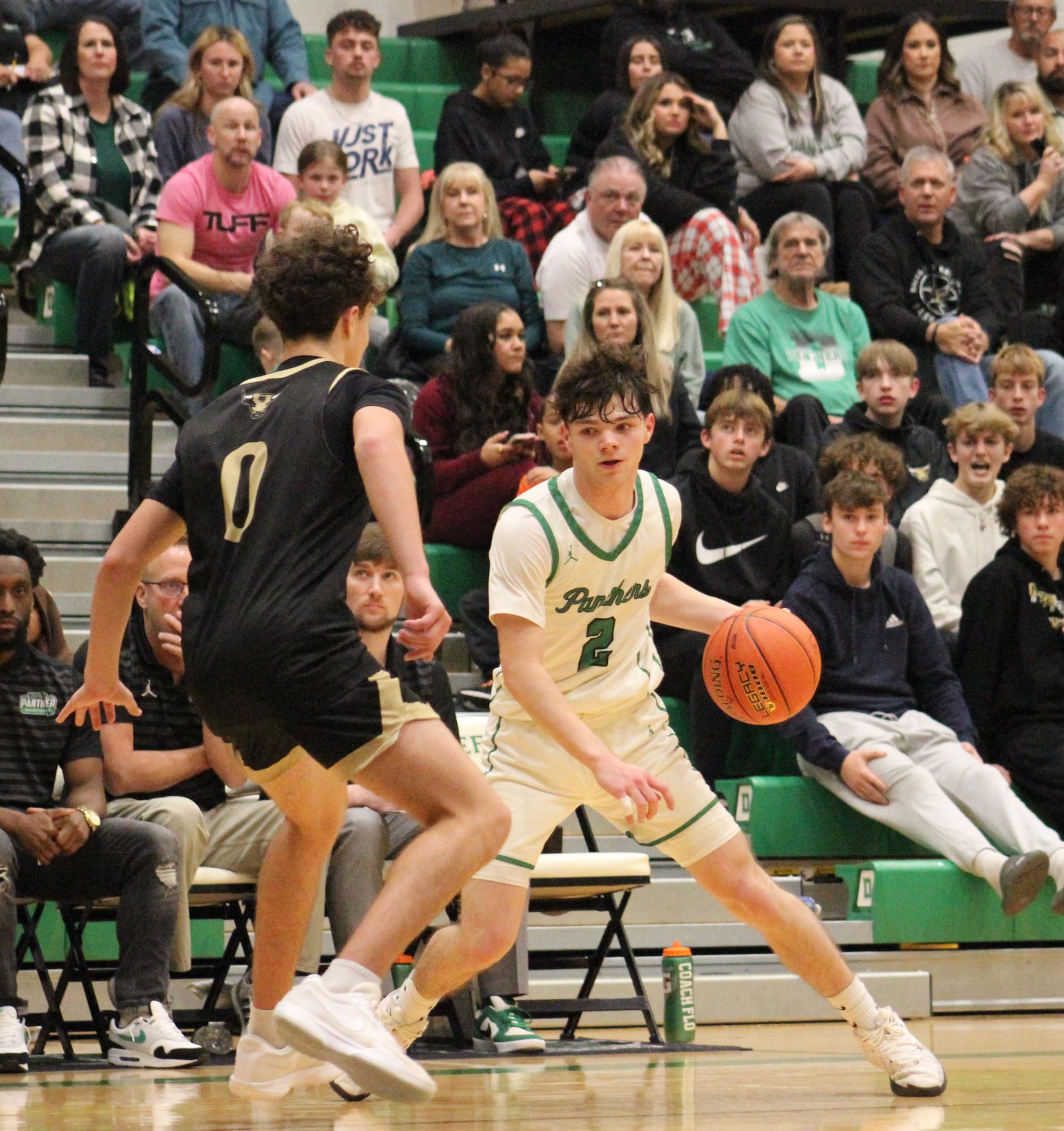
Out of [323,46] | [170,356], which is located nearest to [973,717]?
[170,356]

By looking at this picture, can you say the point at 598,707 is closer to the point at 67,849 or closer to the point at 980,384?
the point at 67,849

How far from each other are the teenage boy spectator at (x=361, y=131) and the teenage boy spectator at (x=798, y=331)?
1869mm

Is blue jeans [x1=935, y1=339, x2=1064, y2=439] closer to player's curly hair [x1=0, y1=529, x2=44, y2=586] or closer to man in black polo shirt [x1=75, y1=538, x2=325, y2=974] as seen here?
man in black polo shirt [x1=75, y1=538, x2=325, y2=974]

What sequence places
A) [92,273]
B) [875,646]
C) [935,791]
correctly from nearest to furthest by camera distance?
[935,791] → [875,646] → [92,273]

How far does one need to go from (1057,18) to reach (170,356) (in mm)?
7757

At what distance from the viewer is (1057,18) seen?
13.0 metres

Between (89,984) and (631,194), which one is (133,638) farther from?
(631,194)

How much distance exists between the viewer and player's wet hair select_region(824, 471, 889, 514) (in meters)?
7.10

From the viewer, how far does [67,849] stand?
532 cm

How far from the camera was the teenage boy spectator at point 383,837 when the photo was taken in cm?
558

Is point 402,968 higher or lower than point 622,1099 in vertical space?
lower

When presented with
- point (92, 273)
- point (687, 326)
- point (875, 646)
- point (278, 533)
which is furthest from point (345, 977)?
point (687, 326)

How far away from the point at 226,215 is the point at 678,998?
166 inches

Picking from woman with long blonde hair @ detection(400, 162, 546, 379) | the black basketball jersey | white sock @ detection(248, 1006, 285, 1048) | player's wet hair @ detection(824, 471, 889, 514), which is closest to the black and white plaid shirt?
woman with long blonde hair @ detection(400, 162, 546, 379)
